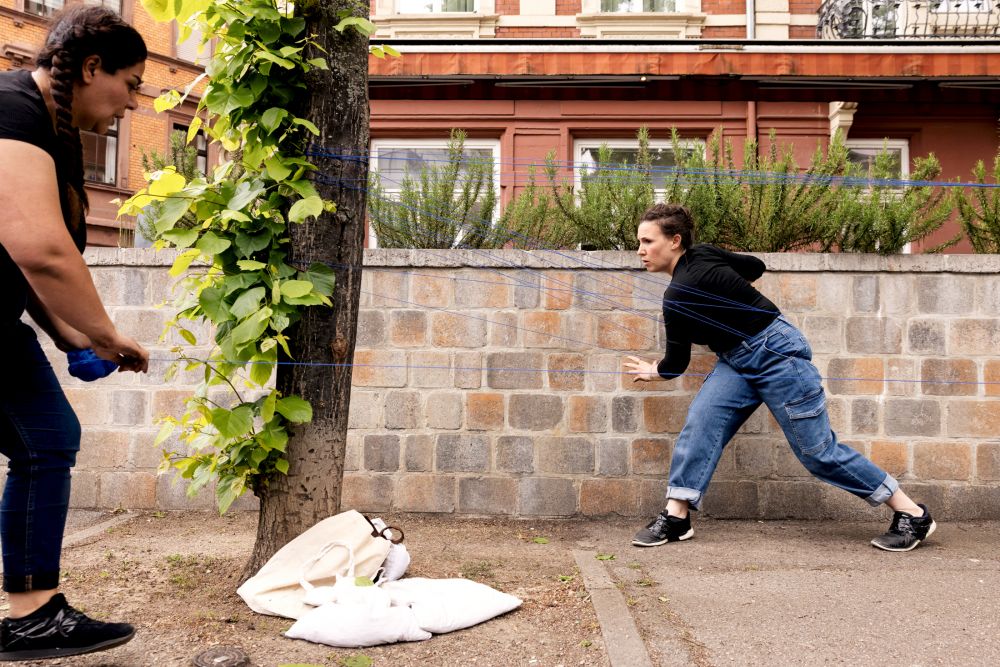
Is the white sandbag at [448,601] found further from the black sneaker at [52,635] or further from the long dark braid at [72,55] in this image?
the long dark braid at [72,55]

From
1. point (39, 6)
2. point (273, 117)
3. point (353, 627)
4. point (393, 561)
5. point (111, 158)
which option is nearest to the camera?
point (353, 627)

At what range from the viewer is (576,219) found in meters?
5.36

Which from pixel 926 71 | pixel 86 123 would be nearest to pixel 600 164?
pixel 86 123

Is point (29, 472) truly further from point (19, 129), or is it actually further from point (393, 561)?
point (393, 561)

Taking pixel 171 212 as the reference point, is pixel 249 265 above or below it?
below

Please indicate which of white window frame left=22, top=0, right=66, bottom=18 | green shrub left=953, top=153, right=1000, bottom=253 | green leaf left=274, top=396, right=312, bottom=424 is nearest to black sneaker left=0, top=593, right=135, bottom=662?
green leaf left=274, top=396, right=312, bottom=424

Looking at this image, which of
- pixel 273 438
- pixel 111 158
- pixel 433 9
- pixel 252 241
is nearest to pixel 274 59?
pixel 252 241

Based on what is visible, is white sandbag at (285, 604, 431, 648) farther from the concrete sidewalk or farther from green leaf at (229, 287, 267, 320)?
green leaf at (229, 287, 267, 320)

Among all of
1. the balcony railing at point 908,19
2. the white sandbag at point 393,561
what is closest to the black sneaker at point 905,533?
the white sandbag at point 393,561

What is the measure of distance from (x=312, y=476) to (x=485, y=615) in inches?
36.1

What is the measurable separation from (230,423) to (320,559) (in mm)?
639

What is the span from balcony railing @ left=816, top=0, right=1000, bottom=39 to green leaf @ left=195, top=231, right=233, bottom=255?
11694mm

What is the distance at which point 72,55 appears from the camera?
247 cm

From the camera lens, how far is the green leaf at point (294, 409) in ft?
10.5
